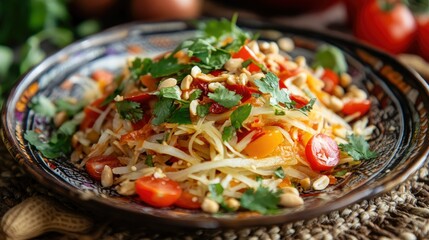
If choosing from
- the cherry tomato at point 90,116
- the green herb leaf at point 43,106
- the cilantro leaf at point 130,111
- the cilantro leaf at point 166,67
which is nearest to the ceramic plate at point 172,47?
the green herb leaf at point 43,106

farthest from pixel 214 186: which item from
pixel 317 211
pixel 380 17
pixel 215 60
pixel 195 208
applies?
pixel 380 17

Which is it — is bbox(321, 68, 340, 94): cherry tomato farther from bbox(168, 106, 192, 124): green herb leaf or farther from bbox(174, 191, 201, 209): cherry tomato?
bbox(174, 191, 201, 209): cherry tomato

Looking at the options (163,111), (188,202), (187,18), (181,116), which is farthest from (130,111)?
(187,18)

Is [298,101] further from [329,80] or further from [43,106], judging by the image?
[43,106]

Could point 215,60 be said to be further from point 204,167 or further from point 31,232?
point 31,232

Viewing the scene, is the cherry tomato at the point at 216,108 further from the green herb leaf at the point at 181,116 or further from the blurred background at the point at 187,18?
the blurred background at the point at 187,18

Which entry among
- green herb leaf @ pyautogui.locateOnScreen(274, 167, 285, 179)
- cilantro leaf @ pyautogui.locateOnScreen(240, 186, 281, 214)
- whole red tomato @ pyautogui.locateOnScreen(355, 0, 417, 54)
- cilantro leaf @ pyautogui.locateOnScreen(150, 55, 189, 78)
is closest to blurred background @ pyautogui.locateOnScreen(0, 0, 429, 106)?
whole red tomato @ pyautogui.locateOnScreen(355, 0, 417, 54)
